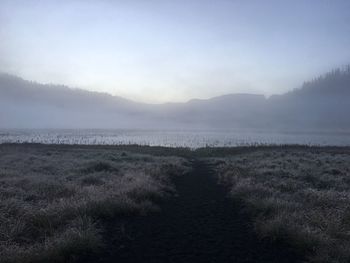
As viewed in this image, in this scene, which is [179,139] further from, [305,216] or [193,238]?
[193,238]

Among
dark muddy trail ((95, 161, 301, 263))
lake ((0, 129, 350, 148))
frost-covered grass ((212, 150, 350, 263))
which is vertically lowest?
dark muddy trail ((95, 161, 301, 263))

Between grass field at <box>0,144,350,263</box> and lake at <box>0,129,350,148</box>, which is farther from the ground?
lake at <box>0,129,350,148</box>

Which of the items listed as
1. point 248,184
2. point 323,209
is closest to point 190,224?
point 323,209

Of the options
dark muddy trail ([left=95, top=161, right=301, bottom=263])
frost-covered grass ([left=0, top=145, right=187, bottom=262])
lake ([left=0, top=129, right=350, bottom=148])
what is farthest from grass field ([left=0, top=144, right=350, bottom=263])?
lake ([left=0, top=129, right=350, bottom=148])

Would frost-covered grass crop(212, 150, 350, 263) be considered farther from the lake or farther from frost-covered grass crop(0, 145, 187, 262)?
the lake

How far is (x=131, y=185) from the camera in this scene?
17984 millimetres

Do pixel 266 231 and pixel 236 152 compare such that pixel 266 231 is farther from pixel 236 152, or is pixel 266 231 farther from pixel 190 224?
pixel 236 152

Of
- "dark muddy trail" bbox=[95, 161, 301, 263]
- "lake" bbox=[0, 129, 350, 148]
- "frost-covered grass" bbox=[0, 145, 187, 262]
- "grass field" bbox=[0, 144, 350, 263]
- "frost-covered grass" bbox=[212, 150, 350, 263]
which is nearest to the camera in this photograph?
"frost-covered grass" bbox=[0, 145, 187, 262]

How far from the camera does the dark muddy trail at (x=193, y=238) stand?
10.1 m

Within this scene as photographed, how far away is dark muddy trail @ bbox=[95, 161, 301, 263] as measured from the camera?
33.3 feet

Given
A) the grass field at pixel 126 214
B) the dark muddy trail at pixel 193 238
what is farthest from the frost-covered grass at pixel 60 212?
the dark muddy trail at pixel 193 238

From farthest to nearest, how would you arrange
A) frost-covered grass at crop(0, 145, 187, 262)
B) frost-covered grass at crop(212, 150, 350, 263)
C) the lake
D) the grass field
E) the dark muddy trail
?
the lake
frost-covered grass at crop(212, 150, 350, 263)
the dark muddy trail
the grass field
frost-covered grass at crop(0, 145, 187, 262)

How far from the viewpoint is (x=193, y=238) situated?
11.7 meters

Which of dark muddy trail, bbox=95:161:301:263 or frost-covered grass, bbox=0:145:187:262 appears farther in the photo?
dark muddy trail, bbox=95:161:301:263
